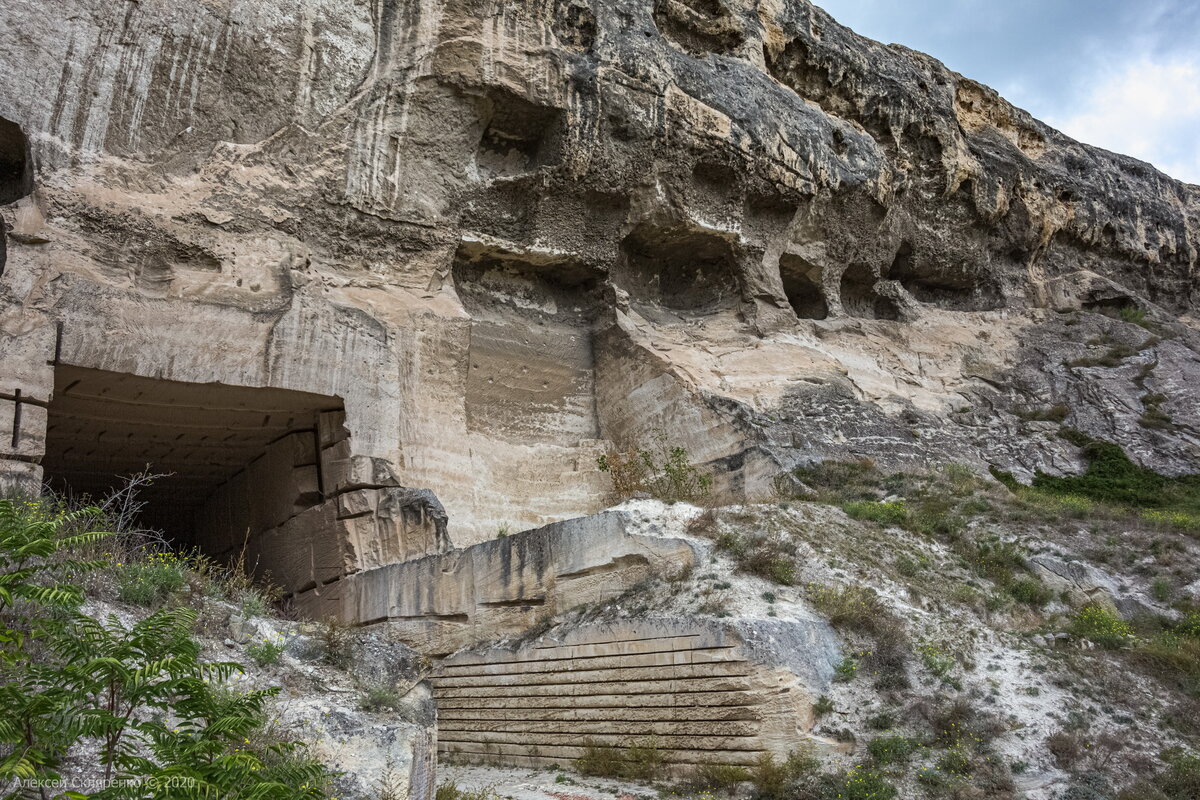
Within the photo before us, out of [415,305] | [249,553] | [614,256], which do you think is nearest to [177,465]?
[249,553]

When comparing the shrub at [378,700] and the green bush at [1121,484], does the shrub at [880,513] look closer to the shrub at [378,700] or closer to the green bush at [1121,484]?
the green bush at [1121,484]

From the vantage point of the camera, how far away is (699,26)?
15.7 metres

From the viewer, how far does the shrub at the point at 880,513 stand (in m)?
10.6

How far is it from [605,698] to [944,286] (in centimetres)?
1489

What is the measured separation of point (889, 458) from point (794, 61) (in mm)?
7476

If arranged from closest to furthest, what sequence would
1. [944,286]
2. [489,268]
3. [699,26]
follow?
1. [489,268]
2. [699,26]
3. [944,286]

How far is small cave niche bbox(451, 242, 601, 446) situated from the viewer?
13555 millimetres

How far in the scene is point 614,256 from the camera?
571 inches

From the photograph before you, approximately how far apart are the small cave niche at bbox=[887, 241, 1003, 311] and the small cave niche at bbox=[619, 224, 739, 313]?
495 centimetres

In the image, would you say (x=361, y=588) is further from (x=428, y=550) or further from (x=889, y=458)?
(x=889, y=458)

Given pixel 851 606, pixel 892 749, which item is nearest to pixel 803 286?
pixel 851 606

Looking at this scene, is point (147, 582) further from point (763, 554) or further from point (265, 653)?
point (763, 554)

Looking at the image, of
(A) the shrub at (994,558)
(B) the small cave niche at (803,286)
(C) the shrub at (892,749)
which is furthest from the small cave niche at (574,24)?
(C) the shrub at (892,749)

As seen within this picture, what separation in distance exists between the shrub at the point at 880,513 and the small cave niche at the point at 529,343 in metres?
4.34
